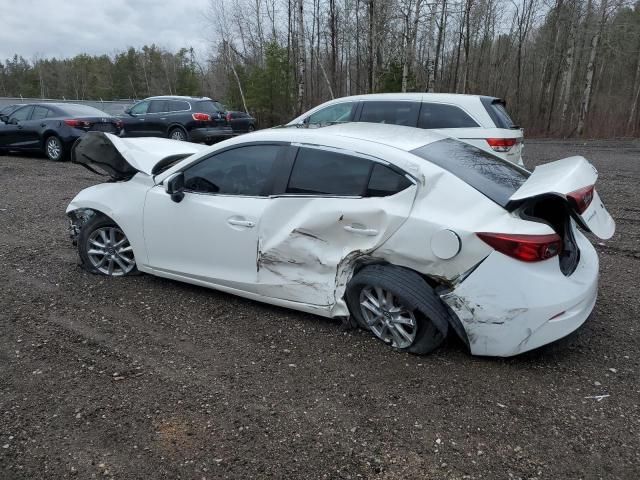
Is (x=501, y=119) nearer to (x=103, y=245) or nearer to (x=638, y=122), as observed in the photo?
(x=103, y=245)

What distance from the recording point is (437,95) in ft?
26.4

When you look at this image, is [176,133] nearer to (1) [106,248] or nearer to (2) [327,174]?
(1) [106,248]

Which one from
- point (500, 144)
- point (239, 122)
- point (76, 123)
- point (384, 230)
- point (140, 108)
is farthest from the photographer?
point (239, 122)

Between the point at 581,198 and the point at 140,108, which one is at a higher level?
the point at 140,108

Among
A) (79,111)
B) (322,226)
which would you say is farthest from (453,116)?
(79,111)

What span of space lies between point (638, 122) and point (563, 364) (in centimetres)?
2414

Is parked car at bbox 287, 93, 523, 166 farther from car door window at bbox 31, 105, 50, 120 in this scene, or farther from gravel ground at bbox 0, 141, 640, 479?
car door window at bbox 31, 105, 50, 120

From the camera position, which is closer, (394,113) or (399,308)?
(399,308)

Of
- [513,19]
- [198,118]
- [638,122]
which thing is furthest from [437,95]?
[513,19]

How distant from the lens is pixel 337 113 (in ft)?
28.3

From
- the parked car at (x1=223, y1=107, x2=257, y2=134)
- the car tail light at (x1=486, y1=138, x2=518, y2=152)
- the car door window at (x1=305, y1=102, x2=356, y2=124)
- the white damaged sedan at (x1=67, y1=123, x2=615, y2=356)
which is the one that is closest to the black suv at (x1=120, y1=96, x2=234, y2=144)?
the parked car at (x1=223, y1=107, x2=257, y2=134)

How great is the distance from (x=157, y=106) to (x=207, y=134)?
1.82 metres

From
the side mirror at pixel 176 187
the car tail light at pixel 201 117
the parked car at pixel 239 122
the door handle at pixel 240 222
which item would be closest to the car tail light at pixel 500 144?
the door handle at pixel 240 222

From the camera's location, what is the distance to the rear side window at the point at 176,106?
14719 mm
